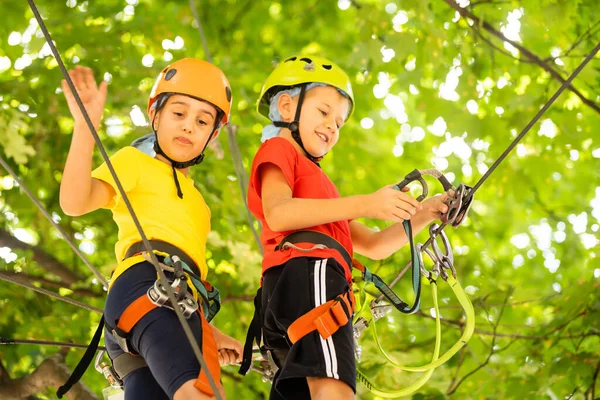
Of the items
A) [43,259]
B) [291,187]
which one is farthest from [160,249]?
[43,259]

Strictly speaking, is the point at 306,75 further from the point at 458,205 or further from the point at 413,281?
the point at 413,281

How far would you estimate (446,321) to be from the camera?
4.98m

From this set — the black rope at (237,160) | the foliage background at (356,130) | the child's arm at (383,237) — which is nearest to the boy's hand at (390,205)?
the child's arm at (383,237)

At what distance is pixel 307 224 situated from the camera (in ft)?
7.81

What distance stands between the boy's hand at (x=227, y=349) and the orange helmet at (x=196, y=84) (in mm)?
767

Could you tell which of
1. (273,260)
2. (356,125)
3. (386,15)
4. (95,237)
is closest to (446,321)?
(356,125)

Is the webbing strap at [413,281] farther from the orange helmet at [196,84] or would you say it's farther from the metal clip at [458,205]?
the orange helmet at [196,84]

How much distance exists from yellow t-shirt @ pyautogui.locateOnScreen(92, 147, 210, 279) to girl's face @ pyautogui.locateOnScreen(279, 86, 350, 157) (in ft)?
1.52

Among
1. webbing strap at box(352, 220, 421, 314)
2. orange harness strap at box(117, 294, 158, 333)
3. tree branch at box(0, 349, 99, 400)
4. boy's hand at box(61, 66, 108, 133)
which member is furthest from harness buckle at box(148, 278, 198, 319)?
tree branch at box(0, 349, 99, 400)

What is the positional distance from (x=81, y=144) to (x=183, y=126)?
51 cm

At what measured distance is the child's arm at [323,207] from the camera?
229cm

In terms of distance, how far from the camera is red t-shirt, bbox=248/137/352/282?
2.51m

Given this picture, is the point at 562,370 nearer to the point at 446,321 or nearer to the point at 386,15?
the point at 446,321

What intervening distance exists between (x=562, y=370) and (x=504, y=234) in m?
3.16
